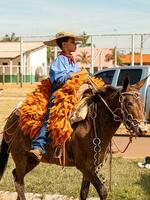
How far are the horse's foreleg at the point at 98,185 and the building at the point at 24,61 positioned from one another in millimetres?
44030

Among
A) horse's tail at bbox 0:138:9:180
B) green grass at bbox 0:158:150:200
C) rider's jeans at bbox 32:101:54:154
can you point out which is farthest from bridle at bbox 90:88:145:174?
horse's tail at bbox 0:138:9:180

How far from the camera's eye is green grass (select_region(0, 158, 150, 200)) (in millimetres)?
7773

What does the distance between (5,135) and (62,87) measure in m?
1.52

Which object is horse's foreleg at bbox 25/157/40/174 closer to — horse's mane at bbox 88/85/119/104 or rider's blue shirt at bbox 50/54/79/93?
rider's blue shirt at bbox 50/54/79/93

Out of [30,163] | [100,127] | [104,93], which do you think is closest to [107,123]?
[100,127]

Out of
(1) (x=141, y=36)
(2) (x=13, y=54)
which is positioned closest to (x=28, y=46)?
(2) (x=13, y=54)

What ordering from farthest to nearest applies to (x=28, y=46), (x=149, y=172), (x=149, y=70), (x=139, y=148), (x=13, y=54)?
1. (x=28, y=46)
2. (x=13, y=54)
3. (x=149, y=70)
4. (x=139, y=148)
5. (x=149, y=172)

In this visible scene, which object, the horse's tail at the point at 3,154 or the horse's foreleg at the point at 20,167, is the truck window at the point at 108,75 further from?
the horse's foreleg at the point at 20,167

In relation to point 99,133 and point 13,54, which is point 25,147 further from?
point 13,54

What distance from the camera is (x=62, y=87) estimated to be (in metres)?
6.91

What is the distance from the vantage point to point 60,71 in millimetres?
6812

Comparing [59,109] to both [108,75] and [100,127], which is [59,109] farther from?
[108,75]

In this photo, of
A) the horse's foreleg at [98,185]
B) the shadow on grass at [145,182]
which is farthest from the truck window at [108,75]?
the horse's foreleg at [98,185]

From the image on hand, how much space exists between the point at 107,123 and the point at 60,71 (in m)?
1.00
